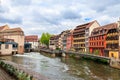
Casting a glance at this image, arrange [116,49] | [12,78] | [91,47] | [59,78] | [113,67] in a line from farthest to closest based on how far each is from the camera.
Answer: [91,47] → [116,49] → [113,67] → [59,78] → [12,78]

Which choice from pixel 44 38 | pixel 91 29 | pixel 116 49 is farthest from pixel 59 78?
pixel 44 38

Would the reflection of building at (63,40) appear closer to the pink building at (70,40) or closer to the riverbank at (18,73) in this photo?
the pink building at (70,40)

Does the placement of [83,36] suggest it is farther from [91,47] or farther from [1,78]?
[1,78]

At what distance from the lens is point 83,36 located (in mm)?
96500

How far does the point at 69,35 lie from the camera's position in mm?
A: 117250

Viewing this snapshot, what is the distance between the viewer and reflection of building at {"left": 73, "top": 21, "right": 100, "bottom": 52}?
296 ft

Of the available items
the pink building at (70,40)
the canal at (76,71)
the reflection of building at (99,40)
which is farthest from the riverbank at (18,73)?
the pink building at (70,40)

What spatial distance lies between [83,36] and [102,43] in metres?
24.3

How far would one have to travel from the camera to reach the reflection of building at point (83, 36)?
9025cm

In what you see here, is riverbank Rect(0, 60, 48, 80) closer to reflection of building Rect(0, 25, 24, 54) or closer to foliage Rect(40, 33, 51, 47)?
reflection of building Rect(0, 25, 24, 54)

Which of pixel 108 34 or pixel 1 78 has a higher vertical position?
pixel 108 34

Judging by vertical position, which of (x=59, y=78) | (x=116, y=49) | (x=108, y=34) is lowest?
(x=59, y=78)

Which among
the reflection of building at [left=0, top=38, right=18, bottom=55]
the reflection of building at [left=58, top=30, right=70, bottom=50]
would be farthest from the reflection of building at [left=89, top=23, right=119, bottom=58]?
the reflection of building at [left=58, top=30, right=70, bottom=50]

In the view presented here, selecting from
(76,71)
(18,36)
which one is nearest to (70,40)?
(18,36)
